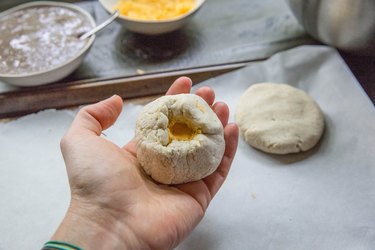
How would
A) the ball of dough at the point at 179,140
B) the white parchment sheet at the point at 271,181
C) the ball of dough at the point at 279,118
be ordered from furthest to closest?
the ball of dough at the point at 279,118 < the white parchment sheet at the point at 271,181 < the ball of dough at the point at 179,140

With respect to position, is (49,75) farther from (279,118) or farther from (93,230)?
(279,118)

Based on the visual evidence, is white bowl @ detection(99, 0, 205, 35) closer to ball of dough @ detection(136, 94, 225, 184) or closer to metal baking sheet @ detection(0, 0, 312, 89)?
metal baking sheet @ detection(0, 0, 312, 89)

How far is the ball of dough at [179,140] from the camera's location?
1139 millimetres

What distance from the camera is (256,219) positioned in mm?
1296

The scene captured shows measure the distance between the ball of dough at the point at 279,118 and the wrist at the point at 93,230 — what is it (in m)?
0.66

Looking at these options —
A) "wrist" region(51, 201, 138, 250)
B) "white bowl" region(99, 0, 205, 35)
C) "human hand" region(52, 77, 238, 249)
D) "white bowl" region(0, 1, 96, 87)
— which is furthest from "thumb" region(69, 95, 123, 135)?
"white bowl" region(99, 0, 205, 35)

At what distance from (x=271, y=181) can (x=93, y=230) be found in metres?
0.67

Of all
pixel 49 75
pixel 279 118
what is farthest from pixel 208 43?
pixel 49 75

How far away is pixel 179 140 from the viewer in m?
1.18

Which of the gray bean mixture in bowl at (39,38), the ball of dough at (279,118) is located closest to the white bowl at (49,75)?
the gray bean mixture in bowl at (39,38)

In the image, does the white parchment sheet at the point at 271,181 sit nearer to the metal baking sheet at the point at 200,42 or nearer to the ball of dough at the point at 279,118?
the ball of dough at the point at 279,118

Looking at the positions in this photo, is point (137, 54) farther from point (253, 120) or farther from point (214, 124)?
point (214, 124)

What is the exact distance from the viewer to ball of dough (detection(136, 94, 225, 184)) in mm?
1139

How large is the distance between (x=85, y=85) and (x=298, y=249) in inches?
41.3
